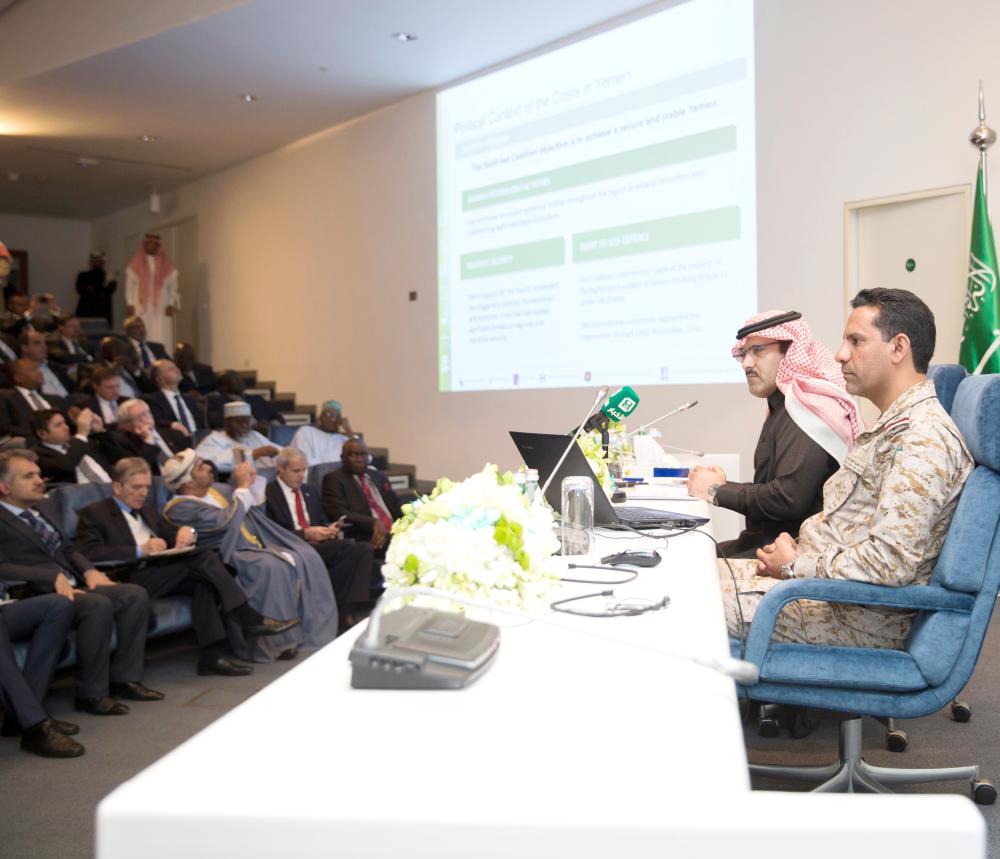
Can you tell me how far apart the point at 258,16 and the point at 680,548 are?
18.6ft

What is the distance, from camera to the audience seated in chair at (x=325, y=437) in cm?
681

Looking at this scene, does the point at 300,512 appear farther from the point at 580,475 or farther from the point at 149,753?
the point at 580,475

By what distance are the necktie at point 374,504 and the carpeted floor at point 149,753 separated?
1.75 metres

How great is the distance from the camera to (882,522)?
74.9 inches

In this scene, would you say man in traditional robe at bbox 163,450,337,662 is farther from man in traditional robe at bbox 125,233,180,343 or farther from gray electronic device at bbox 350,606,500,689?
man in traditional robe at bbox 125,233,180,343

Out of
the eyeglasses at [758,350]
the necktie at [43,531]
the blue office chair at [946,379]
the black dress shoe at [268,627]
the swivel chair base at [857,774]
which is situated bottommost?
the black dress shoe at [268,627]

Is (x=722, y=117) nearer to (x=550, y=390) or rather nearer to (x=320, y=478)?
(x=550, y=390)

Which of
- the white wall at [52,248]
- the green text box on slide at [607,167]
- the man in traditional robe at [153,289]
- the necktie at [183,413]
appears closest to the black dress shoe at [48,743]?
the necktie at [183,413]

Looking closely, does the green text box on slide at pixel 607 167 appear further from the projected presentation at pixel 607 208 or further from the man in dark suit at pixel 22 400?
the man in dark suit at pixel 22 400

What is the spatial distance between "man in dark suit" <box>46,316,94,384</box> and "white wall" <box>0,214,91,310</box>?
193 inches

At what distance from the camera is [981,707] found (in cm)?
311

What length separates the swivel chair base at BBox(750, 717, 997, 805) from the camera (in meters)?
2.25

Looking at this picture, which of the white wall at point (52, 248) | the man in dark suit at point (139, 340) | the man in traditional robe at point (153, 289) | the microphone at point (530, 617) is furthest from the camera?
the white wall at point (52, 248)

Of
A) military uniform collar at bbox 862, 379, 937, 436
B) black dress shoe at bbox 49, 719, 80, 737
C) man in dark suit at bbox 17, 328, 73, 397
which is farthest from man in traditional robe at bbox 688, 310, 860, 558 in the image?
man in dark suit at bbox 17, 328, 73, 397
